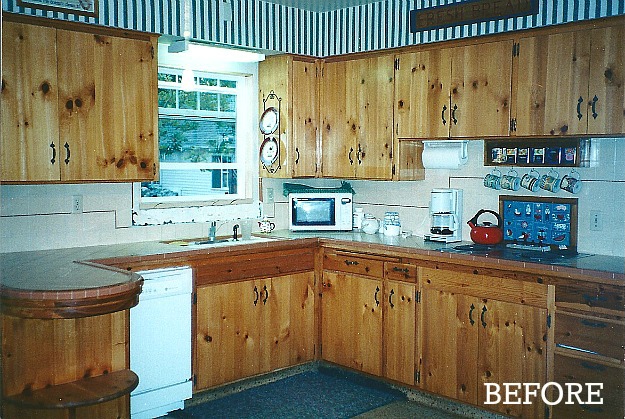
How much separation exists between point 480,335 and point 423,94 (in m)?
1.65

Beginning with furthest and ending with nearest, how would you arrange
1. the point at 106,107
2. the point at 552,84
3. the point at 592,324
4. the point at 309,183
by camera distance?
the point at 309,183 < the point at 106,107 < the point at 552,84 < the point at 592,324

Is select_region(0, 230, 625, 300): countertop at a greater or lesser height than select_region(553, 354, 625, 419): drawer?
greater

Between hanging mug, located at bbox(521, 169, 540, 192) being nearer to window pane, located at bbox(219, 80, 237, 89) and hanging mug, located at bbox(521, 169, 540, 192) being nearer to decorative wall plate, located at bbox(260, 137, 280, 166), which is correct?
decorative wall plate, located at bbox(260, 137, 280, 166)

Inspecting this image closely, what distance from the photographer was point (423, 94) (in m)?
4.59

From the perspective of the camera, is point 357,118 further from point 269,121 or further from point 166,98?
point 166,98

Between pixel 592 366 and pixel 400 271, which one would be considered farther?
pixel 400 271

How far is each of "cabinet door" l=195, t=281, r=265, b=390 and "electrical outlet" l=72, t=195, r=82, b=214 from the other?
93 cm

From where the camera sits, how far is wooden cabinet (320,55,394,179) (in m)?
4.84

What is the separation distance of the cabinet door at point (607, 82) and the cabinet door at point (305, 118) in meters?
2.09

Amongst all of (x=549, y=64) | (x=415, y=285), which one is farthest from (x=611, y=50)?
(x=415, y=285)

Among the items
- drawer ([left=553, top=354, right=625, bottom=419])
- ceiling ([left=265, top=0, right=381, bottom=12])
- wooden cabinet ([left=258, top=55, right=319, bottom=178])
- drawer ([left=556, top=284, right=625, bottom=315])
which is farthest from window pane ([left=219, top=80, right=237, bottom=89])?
drawer ([left=553, top=354, right=625, bottom=419])

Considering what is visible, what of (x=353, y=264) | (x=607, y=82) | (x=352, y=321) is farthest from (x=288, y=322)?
(x=607, y=82)

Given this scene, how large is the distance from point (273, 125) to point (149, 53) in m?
1.19

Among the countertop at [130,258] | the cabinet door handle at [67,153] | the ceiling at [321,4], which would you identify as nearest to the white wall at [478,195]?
the countertop at [130,258]
